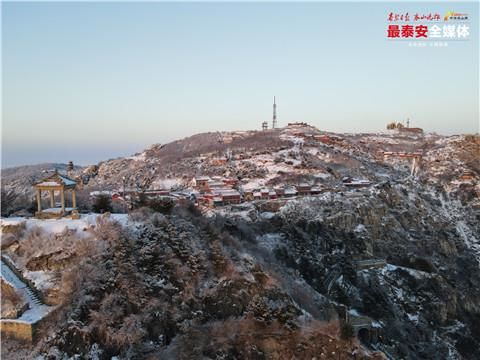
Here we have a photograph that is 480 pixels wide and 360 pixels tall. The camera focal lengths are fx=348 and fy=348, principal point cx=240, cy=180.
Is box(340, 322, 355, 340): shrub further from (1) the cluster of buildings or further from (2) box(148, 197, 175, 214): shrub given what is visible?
(1) the cluster of buildings

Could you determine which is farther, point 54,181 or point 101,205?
point 101,205

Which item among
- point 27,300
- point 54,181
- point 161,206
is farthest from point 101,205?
point 27,300

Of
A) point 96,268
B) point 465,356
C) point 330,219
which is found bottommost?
point 465,356

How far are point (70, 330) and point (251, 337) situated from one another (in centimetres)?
621

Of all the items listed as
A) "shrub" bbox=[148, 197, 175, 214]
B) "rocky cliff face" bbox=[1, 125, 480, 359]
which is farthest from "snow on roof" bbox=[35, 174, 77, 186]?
"shrub" bbox=[148, 197, 175, 214]

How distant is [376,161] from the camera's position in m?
57.2

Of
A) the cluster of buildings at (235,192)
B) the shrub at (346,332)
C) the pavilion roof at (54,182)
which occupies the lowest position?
the shrub at (346,332)

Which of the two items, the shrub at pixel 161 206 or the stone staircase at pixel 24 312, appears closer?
the stone staircase at pixel 24 312

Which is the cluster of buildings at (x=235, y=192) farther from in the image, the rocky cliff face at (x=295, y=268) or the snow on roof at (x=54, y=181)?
the snow on roof at (x=54, y=181)

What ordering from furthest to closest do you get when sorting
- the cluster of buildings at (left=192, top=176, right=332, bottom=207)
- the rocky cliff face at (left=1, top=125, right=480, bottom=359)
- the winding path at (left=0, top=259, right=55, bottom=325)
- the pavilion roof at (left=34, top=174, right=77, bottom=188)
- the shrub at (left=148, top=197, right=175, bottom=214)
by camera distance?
the cluster of buildings at (left=192, top=176, right=332, bottom=207) → the shrub at (left=148, top=197, right=175, bottom=214) → the pavilion roof at (left=34, top=174, right=77, bottom=188) → the rocky cliff face at (left=1, top=125, right=480, bottom=359) → the winding path at (left=0, top=259, right=55, bottom=325)

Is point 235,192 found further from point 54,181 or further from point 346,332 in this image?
point 346,332

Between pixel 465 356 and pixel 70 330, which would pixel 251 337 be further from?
pixel 465 356

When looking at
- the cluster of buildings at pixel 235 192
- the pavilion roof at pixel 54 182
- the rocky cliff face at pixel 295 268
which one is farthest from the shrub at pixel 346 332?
the cluster of buildings at pixel 235 192

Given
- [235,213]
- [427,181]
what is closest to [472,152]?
[427,181]
